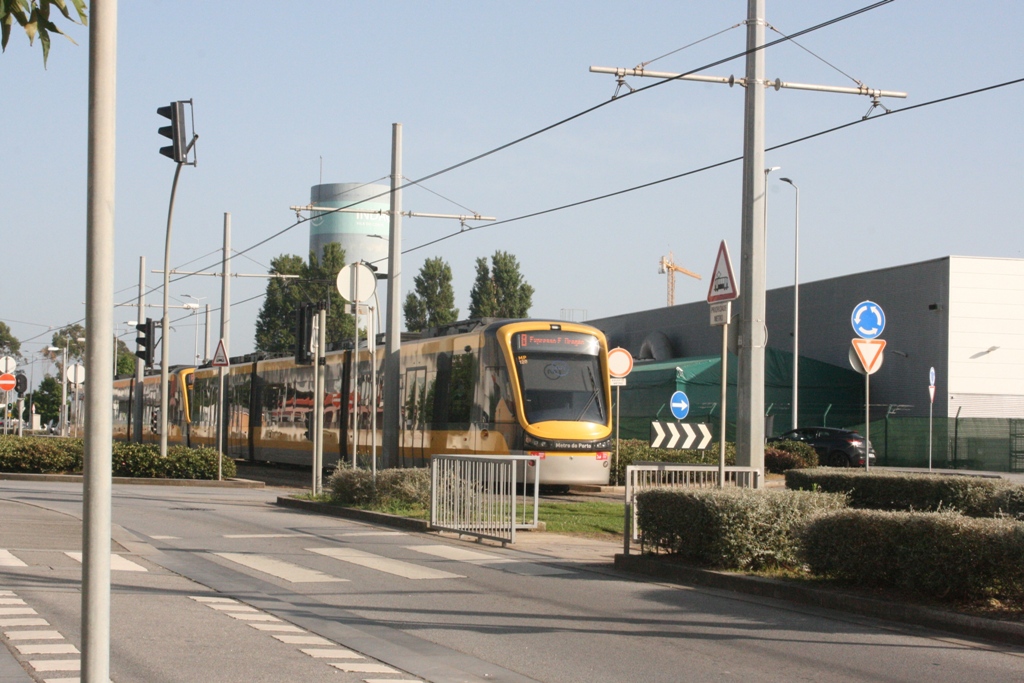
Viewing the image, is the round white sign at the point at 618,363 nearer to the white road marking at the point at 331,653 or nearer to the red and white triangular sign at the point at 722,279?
the red and white triangular sign at the point at 722,279

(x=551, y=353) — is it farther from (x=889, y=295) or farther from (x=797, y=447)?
(x=889, y=295)

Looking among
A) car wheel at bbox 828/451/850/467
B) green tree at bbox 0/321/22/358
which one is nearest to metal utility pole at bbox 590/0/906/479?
car wheel at bbox 828/451/850/467

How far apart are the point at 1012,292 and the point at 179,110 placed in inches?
1406

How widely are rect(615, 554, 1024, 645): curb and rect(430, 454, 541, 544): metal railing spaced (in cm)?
282

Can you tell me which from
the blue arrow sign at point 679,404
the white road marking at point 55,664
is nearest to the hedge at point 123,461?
the blue arrow sign at point 679,404

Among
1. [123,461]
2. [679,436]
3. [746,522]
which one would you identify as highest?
[679,436]

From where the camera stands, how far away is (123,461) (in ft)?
95.9

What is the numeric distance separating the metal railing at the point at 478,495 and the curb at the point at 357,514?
0.53 m

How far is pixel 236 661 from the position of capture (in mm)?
7793

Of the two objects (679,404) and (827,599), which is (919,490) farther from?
A: (679,404)

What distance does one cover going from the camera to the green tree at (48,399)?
95494 millimetres

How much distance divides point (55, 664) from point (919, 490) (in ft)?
36.3

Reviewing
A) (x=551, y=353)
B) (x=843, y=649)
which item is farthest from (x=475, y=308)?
(x=843, y=649)

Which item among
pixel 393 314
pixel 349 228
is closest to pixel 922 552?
pixel 393 314
